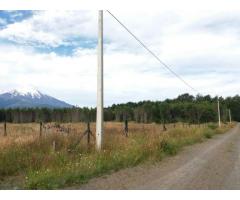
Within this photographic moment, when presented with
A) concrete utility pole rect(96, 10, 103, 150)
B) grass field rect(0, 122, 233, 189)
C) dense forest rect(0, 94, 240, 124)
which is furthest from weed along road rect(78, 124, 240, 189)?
dense forest rect(0, 94, 240, 124)

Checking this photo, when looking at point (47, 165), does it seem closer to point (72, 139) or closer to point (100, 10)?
point (72, 139)

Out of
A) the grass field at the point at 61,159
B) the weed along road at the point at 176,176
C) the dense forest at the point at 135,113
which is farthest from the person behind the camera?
the dense forest at the point at 135,113

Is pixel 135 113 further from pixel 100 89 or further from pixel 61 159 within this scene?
pixel 61 159

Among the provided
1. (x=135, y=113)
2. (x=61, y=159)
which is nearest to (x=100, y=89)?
(x=61, y=159)

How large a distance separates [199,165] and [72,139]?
511 centimetres

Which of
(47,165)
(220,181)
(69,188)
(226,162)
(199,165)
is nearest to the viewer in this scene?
(69,188)

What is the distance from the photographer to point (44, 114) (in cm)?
13250

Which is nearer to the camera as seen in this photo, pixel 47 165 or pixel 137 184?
pixel 137 184

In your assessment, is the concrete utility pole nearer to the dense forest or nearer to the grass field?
the grass field

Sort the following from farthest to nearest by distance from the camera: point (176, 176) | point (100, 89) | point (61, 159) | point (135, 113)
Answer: point (135, 113), point (100, 89), point (61, 159), point (176, 176)

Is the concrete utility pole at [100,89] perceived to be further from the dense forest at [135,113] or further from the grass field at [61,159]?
the dense forest at [135,113]

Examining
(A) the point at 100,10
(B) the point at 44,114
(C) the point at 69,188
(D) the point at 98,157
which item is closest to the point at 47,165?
(D) the point at 98,157

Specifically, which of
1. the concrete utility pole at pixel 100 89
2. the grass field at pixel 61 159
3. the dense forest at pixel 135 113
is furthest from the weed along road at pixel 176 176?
the dense forest at pixel 135 113

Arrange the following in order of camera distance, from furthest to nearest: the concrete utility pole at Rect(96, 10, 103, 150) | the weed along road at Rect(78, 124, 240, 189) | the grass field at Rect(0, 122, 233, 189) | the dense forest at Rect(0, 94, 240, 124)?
the dense forest at Rect(0, 94, 240, 124)
the concrete utility pole at Rect(96, 10, 103, 150)
the grass field at Rect(0, 122, 233, 189)
the weed along road at Rect(78, 124, 240, 189)
